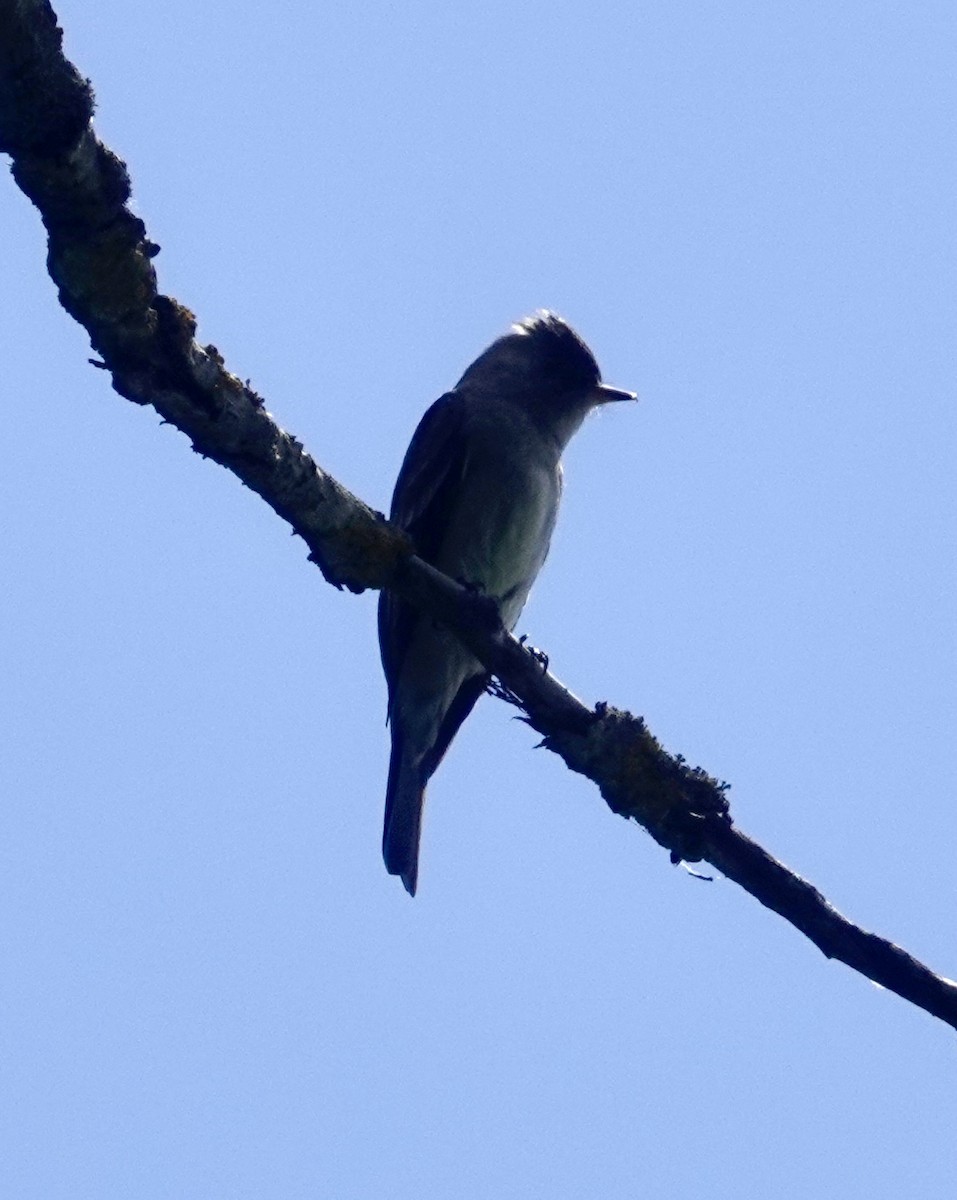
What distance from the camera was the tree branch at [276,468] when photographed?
4.16m

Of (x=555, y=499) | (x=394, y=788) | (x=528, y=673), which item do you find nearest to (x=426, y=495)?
(x=555, y=499)

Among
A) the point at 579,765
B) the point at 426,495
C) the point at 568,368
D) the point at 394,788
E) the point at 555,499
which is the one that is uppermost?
the point at 568,368

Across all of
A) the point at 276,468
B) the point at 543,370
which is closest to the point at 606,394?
the point at 543,370

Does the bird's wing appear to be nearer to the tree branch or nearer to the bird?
the bird

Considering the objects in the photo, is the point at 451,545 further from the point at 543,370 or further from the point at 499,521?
the point at 543,370

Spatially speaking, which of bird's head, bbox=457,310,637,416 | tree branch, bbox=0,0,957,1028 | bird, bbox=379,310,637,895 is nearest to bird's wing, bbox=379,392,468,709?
bird, bbox=379,310,637,895

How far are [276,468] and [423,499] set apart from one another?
3.04 metres

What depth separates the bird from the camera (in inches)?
311

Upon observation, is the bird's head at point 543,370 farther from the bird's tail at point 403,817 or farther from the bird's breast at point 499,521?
the bird's tail at point 403,817

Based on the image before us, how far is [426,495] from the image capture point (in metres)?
8.00

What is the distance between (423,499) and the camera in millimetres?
7996

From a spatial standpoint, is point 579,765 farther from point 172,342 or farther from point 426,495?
point 426,495

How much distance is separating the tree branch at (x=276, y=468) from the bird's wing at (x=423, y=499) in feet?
7.93

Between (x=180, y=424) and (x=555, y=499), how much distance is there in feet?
12.7
